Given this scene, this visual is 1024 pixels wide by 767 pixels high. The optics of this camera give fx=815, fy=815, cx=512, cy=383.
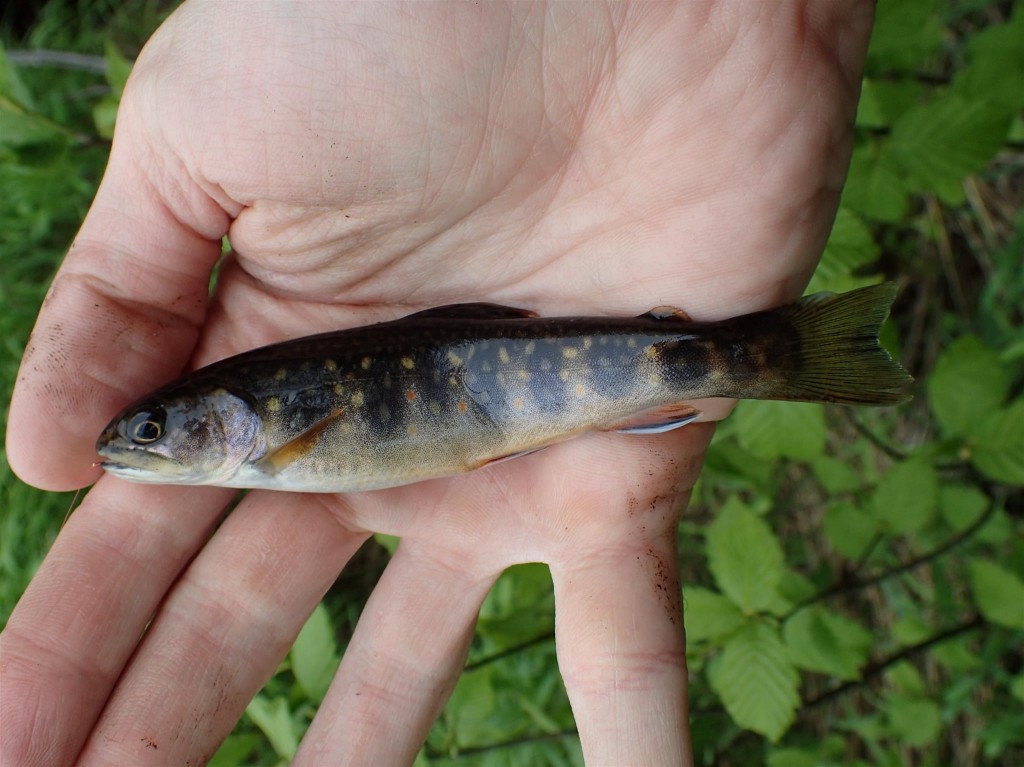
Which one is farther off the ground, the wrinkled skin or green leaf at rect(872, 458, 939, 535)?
the wrinkled skin

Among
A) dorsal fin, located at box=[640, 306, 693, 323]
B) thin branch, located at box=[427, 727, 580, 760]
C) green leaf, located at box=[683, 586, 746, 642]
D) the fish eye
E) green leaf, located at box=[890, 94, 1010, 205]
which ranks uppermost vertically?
green leaf, located at box=[890, 94, 1010, 205]

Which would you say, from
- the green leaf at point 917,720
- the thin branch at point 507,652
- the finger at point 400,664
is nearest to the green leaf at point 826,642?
the green leaf at point 917,720

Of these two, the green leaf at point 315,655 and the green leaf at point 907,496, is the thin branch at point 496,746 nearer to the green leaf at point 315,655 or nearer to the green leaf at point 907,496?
the green leaf at point 315,655

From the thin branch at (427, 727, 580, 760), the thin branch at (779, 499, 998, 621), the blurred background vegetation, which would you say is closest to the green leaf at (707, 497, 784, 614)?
the blurred background vegetation

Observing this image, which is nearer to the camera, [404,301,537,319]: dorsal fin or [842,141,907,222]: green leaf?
[404,301,537,319]: dorsal fin

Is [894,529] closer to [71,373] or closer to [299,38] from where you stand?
[299,38]

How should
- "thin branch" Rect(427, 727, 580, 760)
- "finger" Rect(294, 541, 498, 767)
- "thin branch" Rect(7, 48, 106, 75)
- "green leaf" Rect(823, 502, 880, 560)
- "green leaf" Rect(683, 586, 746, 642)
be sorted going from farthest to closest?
"thin branch" Rect(7, 48, 106, 75) → "green leaf" Rect(823, 502, 880, 560) → "thin branch" Rect(427, 727, 580, 760) → "green leaf" Rect(683, 586, 746, 642) → "finger" Rect(294, 541, 498, 767)

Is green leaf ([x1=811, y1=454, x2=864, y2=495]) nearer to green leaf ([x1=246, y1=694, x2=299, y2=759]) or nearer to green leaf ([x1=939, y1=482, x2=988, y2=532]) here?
green leaf ([x1=939, y1=482, x2=988, y2=532])
